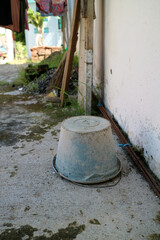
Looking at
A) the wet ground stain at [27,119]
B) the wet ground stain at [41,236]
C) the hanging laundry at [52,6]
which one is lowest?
the wet ground stain at [41,236]

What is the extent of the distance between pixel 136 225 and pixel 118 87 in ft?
6.80

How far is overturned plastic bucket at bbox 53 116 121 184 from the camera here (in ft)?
6.52

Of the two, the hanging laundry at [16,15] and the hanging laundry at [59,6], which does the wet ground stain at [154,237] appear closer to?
the hanging laundry at [16,15]

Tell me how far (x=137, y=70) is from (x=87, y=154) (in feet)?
3.67

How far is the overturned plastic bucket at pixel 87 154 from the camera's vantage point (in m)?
1.99

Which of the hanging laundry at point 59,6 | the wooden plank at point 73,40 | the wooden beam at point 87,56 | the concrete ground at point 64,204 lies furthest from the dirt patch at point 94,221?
the hanging laundry at point 59,6

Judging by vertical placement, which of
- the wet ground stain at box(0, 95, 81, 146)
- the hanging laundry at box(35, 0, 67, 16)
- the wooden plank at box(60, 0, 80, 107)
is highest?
the hanging laundry at box(35, 0, 67, 16)

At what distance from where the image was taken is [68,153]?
2.05m

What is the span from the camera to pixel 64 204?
179 centimetres

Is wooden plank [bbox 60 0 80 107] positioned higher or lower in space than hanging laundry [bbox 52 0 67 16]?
lower

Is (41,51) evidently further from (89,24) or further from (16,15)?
(89,24)

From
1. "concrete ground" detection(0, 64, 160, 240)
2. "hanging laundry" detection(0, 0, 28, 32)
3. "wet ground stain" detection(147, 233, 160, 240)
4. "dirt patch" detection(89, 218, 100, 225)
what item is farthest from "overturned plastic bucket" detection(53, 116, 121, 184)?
"hanging laundry" detection(0, 0, 28, 32)

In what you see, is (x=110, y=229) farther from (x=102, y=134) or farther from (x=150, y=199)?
(x=102, y=134)

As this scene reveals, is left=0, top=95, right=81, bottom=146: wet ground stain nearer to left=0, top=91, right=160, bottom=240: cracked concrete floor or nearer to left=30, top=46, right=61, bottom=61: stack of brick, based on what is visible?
left=0, top=91, right=160, bottom=240: cracked concrete floor
